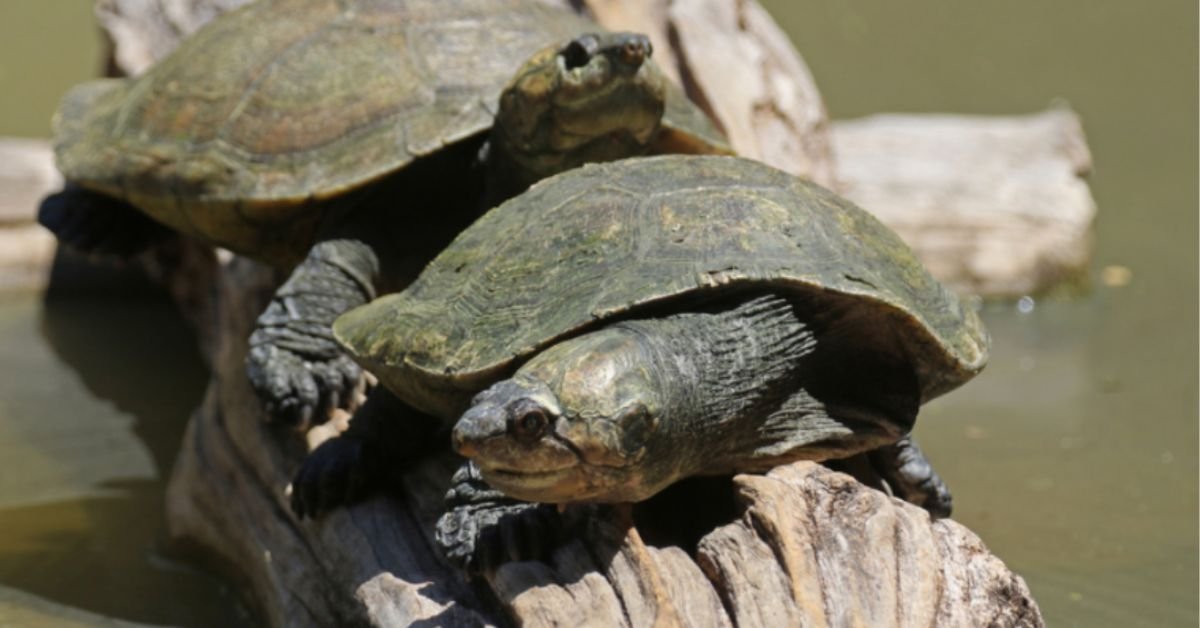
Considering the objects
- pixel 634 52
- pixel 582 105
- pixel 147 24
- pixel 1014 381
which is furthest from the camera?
pixel 147 24

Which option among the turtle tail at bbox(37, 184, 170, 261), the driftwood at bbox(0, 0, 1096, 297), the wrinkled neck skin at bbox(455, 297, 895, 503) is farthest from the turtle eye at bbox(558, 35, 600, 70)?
the turtle tail at bbox(37, 184, 170, 261)

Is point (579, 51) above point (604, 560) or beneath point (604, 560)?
above

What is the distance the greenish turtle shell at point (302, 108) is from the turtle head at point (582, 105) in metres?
0.21

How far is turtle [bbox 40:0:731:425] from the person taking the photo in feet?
11.1

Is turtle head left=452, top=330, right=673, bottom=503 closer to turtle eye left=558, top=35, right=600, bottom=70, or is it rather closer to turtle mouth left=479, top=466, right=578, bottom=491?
turtle mouth left=479, top=466, right=578, bottom=491

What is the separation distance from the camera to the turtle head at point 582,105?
10.5 feet

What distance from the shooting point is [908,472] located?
290cm

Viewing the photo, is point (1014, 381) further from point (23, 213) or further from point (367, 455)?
point (23, 213)

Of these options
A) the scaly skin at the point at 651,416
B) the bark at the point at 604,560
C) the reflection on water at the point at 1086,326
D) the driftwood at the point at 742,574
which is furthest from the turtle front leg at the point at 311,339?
Result: the reflection on water at the point at 1086,326

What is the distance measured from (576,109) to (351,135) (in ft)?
2.30

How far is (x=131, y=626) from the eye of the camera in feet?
11.1

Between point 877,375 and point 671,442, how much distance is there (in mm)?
547

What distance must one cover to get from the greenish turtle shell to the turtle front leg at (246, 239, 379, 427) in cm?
18

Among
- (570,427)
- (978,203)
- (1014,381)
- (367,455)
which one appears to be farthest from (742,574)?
(978,203)
